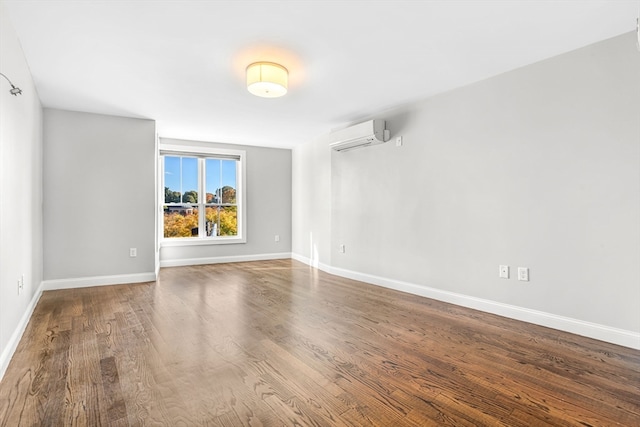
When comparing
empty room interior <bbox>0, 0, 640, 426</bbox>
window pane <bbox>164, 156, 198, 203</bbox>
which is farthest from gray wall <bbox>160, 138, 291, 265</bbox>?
empty room interior <bbox>0, 0, 640, 426</bbox>

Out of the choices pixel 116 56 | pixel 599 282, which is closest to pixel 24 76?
pixel 116 56

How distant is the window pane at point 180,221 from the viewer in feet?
19.5

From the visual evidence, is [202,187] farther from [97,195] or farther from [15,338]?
[15,338]

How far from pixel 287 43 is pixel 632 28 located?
2441 mm

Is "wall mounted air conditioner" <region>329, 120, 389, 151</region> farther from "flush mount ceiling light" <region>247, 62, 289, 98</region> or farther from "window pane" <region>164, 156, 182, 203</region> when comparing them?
"window pane" <region>164, 156, 182, 203</region>

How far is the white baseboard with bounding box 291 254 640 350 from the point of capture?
2.37 metres

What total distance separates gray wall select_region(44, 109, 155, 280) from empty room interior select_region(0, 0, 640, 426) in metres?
0.02

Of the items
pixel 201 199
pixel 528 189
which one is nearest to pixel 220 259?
pixel 201 199

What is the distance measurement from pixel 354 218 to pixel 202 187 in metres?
3.09

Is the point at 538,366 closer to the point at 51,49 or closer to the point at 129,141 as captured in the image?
the point at 51,49

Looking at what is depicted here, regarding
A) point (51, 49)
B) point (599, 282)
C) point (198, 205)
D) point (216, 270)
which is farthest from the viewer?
point (198, 205)

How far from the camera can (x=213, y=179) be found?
6.27 m

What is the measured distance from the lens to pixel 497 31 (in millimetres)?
2355

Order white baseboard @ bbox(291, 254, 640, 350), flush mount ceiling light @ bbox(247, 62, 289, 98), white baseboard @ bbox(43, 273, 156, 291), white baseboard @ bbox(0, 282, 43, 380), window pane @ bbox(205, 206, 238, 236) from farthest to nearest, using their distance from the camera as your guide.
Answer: window pane @ bbox(205, 206, 238, 236), white baseboard @ bbox(43, 273, 156, 291), flush mount ceiling light @ bbox(247, 62, 289, 98), white baseboard @ bbox(291, 254, 640, 350), white baseboard @ bbox(0, 282, 43, 380)
